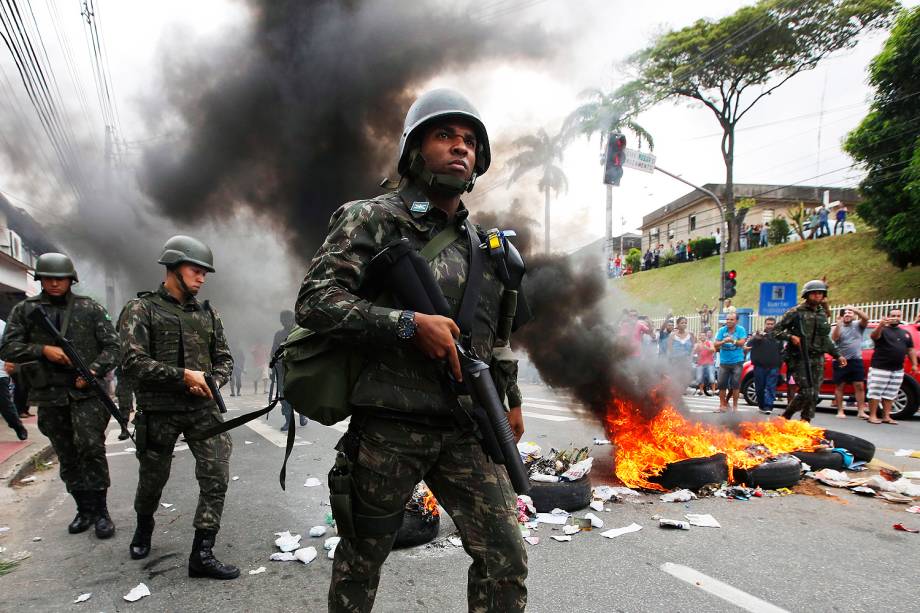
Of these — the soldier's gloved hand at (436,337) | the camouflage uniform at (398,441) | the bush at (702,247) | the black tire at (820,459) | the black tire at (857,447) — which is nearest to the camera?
the soldier's gloved hand at (436,337)

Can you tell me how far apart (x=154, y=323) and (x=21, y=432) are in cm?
495

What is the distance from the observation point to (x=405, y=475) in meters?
1.62

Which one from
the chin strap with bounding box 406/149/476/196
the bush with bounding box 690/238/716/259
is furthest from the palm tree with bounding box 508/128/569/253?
the bush with bounding box 690/238/716/259

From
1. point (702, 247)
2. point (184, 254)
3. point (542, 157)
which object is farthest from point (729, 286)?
point (184, 254)

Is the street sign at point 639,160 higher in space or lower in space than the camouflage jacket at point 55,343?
higher

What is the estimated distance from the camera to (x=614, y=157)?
370 inches

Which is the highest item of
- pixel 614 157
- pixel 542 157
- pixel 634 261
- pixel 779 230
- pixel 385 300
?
pixel 779 230

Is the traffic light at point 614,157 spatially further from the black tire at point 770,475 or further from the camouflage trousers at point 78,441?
the camouflage trousers at point 78,441

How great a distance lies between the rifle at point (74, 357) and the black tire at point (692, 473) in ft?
12.9

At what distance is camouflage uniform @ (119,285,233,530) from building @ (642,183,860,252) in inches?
1385

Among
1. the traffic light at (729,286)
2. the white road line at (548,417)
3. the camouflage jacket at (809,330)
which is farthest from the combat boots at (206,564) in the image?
the traffic light at (729,286)

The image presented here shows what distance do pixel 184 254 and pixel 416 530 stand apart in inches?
84.0

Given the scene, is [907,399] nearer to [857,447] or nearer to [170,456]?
[857,447]

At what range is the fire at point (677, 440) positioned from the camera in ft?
13.9
